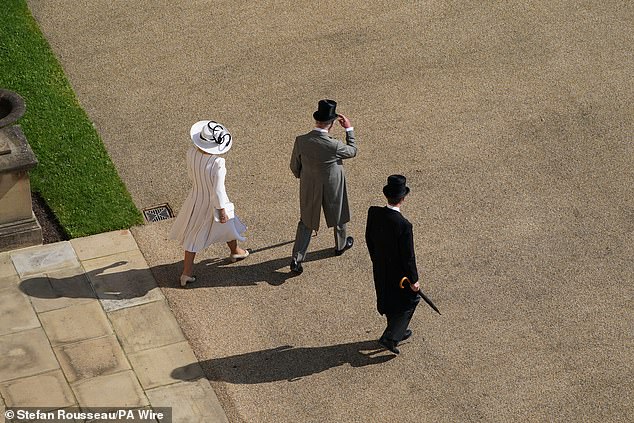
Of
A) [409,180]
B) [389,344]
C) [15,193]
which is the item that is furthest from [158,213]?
[389,344]

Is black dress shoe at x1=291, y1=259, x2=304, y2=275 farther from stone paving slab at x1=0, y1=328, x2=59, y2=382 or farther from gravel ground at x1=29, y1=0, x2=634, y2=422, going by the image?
stone paving slab at x1=0, y1=328, x2=59, y2=382

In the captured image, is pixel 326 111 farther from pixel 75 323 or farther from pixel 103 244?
pixel 75 323

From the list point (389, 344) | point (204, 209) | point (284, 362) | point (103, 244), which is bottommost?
point (389, 344)

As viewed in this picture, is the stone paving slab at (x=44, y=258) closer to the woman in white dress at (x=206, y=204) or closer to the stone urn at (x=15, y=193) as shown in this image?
the stone urn at (x=15, y=193)

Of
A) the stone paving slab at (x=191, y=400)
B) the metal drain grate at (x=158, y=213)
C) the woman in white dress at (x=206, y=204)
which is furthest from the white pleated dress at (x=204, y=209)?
the stone paving slab at (x=191, y=400)

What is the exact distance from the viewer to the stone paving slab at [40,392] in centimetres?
889

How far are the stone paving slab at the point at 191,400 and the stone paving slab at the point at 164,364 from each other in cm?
8

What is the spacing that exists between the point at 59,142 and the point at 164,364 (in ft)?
12.0

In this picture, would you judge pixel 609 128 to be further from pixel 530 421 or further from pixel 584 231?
pixel 530 421

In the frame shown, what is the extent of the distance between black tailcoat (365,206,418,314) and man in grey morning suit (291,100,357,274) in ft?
3.19

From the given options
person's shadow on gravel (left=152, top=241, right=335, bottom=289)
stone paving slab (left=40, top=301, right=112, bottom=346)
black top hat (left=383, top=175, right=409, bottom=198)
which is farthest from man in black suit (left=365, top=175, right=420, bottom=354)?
stone paving slab (left=40, top=301, right=112, bottom=346)

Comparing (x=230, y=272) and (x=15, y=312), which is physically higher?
(x=15, y=312)

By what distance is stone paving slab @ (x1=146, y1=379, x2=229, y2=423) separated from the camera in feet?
29.3

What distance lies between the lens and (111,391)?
29.8 feet
